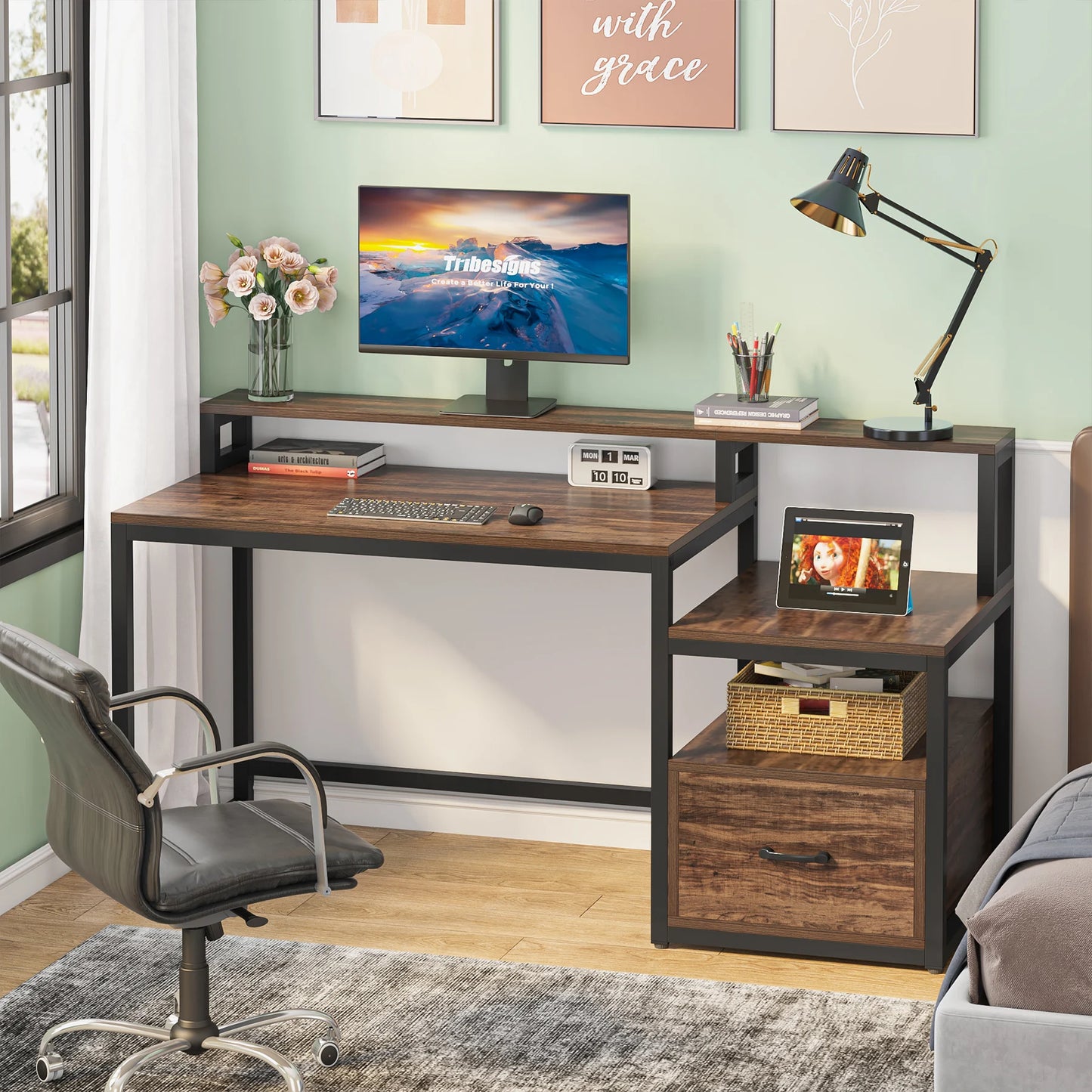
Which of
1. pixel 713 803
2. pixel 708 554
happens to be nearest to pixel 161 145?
pixel 708 554

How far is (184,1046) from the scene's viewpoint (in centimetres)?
316

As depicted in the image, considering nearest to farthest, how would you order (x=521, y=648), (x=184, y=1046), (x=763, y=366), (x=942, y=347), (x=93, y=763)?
(x=93, y=763) → (x=184, y=1046) → (x=942, y=347) → (x=763, y=366) → (x=521, y=648)

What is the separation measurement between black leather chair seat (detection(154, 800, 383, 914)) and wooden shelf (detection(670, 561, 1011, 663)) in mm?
890

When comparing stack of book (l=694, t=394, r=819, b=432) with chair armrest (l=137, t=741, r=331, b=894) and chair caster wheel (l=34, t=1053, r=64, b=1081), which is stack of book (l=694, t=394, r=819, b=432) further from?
chair caster wheel (l=34, t=1053, r=64, b=1081)

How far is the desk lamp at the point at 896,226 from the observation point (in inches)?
147

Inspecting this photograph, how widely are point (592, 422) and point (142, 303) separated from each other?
1038 millimetres

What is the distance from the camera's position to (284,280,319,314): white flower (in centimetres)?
427

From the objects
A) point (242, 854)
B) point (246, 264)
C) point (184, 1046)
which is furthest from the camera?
point (246, 264)

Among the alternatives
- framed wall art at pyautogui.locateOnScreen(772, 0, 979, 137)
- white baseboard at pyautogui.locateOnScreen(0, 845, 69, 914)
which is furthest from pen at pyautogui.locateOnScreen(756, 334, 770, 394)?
white baseboard at pyautogui.locateOnScreen(0, 845, 69, 914)

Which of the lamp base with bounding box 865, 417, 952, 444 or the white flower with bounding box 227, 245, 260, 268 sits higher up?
the white flower with bounding box 227, 245, 260, 268

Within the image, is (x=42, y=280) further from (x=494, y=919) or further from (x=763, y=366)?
(x=494, y=919)

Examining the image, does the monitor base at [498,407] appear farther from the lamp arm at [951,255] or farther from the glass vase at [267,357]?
the lamp arm at [951,255]

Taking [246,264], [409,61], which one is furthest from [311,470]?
[409,61]

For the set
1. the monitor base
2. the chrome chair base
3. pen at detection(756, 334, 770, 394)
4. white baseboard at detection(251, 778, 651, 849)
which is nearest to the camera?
the chrome chair base
